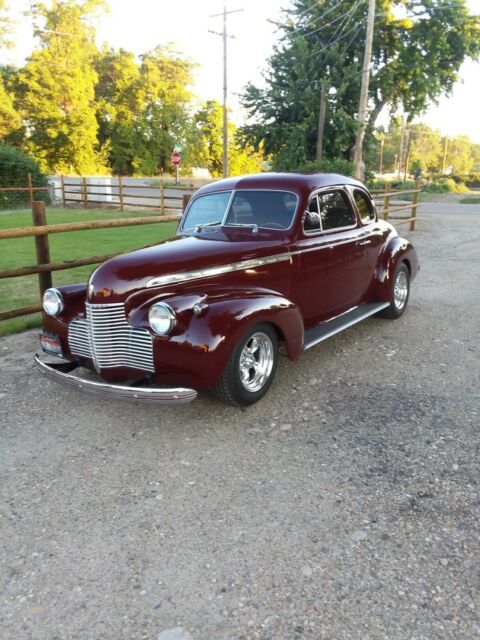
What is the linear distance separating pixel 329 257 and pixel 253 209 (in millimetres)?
831

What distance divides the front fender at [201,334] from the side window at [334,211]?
5.22 ft

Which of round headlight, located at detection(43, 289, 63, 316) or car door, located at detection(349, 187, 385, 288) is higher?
car door, located at detection(349, 187, 385, 288)

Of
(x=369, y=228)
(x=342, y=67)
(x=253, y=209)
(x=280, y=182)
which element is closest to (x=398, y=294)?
(x=369, y=228)

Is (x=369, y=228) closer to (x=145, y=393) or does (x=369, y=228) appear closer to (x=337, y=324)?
(x=337, y=324)

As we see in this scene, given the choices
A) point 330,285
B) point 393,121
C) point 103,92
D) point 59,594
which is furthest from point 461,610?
point 103,92

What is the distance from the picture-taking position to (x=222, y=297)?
367cm

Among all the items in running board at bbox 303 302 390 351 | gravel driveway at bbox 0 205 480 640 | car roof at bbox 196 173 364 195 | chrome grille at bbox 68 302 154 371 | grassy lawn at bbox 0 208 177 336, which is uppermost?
car roof at bbox 196 173 364 195

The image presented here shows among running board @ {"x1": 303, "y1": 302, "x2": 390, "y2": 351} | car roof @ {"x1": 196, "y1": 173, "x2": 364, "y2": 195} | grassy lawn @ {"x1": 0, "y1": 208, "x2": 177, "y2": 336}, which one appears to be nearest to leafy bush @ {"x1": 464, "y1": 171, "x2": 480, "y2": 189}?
grassy lawn @ {"x1": 0, "y1": 208, "x2": 177, "y2": 336}

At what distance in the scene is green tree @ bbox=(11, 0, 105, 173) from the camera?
137ft

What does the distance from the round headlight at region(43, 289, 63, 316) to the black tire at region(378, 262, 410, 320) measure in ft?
11.8

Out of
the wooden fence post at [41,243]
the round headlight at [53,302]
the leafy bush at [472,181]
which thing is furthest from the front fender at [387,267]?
the leafy bush at [472,181]

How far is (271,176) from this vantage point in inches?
191

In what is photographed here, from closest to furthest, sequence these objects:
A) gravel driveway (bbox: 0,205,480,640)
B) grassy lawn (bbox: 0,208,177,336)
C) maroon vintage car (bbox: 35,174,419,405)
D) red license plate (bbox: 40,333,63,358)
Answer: gravel driveway (bbox: 0,205,480,640), maroon vintage car (bbox: 35,174,419,405), red license plate (bbox: 40,333,63,358), grassy lawn (bbox: 0,208,177,336)

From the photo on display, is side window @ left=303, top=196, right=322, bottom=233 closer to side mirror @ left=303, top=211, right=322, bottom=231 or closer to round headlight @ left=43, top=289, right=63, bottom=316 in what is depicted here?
side mirror @ left=303, top=211, right=322, bottom=231
